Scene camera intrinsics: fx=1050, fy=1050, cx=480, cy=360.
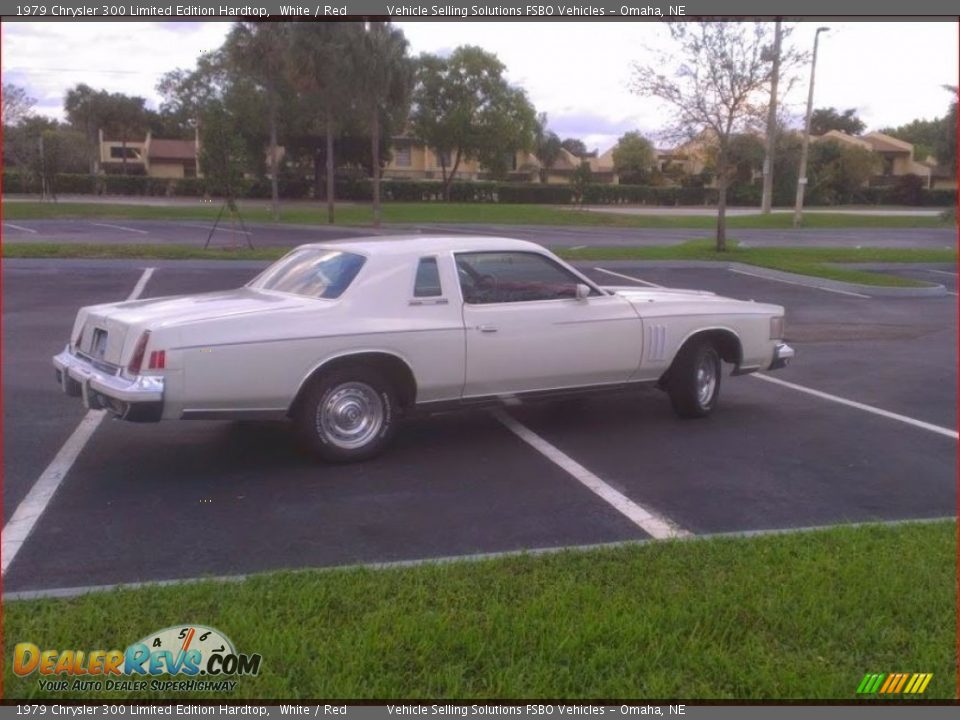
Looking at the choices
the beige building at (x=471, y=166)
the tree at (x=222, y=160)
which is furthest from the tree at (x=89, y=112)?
the tree at (x=222, y=160)

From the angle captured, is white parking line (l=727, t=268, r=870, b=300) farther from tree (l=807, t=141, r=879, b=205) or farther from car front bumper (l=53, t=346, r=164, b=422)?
tree (l=807, t=141, r=879, b=205)

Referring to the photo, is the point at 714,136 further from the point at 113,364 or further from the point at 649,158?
the point at 649,158

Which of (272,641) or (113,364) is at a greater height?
(113,364)

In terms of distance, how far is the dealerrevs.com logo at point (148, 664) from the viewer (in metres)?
3.64

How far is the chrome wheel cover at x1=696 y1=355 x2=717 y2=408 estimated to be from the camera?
850cm

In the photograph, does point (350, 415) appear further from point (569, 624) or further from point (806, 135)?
point (806, 135)

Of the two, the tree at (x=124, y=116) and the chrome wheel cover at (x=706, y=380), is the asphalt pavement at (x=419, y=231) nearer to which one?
the chrome wheel cover at (x=706, y=380)

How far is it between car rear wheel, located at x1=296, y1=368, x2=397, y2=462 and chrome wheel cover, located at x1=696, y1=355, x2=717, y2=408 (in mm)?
2715

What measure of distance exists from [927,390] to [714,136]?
16.0 meters

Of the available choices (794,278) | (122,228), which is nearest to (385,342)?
(794,278)

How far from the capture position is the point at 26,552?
5.15 meters

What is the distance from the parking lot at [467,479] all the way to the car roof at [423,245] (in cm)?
140

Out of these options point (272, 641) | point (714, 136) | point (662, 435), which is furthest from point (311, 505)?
point (714, 136)

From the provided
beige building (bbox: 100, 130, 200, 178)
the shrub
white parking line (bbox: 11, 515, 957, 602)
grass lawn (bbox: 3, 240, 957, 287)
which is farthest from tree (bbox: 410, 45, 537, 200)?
white parking line (bbox: 11, 515, 957, 602)
